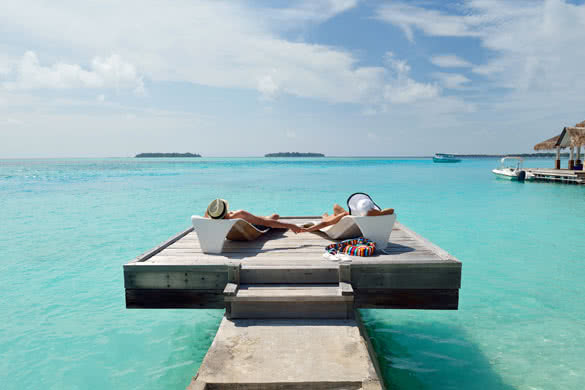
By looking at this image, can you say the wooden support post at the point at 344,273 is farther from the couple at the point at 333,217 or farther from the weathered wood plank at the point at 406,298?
the couple at the point at 333,217

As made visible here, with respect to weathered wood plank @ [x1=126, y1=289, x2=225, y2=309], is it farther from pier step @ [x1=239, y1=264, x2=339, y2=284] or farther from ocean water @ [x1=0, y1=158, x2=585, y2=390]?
ocean water @ [x1=0, y1=158, x2=585, y2=390]

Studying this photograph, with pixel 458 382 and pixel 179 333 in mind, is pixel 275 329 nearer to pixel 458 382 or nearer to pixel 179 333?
pixel 458 382

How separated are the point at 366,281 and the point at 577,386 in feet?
10.1

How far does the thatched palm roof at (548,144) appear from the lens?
3352cm

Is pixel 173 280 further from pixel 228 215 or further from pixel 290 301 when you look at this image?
pixel 290 301

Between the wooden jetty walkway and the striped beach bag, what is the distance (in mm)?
120

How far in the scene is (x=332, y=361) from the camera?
9.59ft

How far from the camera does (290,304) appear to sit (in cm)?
368

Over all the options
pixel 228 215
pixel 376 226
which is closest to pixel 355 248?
pixel 376 226

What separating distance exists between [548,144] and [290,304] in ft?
128

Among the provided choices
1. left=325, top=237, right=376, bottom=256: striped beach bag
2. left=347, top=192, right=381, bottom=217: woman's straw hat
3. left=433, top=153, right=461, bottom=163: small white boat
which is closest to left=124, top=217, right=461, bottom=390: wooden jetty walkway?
left=325, top=237, right=376, bottom=256: striped beach bag

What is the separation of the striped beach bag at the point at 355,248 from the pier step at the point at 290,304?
88 centimetres

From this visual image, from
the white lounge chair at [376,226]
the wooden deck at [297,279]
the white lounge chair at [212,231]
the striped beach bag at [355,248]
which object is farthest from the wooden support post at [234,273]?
the white lounge chair at [376,226]

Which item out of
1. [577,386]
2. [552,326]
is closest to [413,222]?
[552,326]
